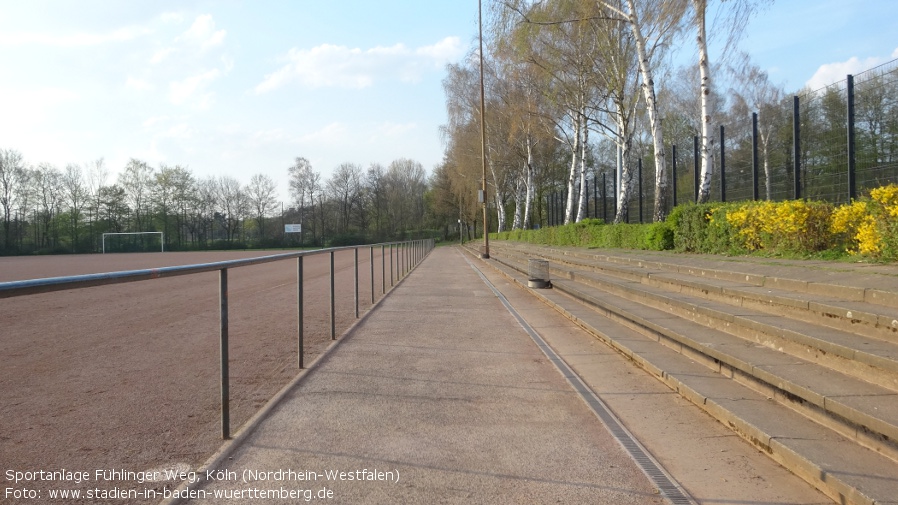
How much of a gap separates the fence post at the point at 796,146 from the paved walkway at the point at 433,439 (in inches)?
330

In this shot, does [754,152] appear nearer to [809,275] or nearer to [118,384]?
[809,275]

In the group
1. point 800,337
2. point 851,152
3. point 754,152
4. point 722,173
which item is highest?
point 754,152

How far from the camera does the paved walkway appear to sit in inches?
122

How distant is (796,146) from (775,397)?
995cm

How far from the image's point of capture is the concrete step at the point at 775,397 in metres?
A: 3.00

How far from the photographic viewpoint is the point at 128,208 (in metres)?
75.2

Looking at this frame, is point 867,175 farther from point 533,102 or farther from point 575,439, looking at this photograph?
point 533,102

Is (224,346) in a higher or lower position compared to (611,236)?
lower

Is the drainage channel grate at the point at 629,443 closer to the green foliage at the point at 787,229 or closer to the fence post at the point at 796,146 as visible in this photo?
the green foliage at the point at 787,229

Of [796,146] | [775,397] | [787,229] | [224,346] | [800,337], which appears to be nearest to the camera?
[224,346]

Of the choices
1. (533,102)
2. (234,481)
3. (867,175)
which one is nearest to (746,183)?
(867,175)

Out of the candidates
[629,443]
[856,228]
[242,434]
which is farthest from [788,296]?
[242,434]

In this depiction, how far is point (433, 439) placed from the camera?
152 inches

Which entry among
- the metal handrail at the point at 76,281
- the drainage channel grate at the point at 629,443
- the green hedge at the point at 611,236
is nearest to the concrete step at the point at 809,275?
the drainage channel grate at the point at 629,443
